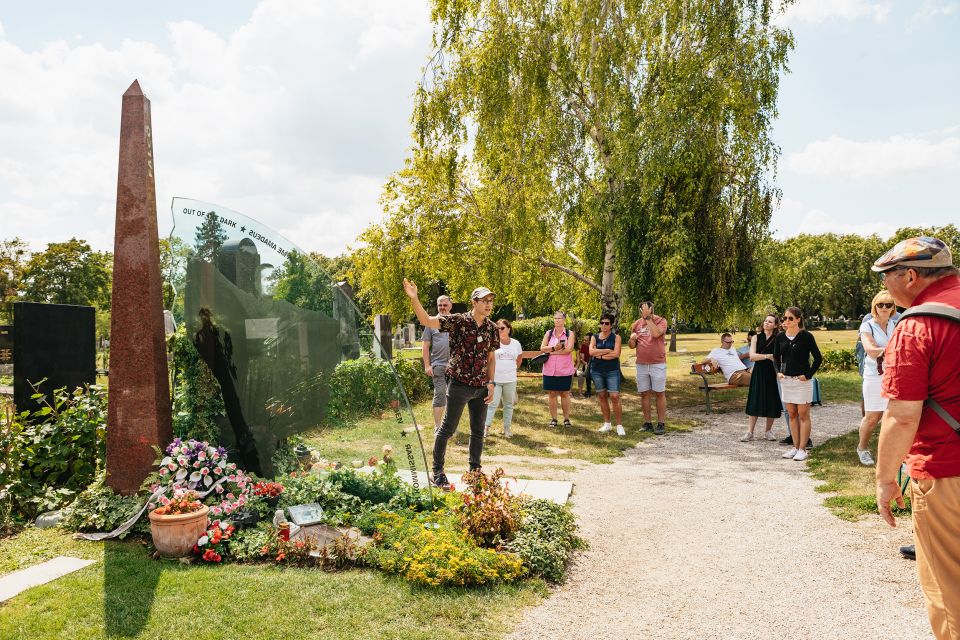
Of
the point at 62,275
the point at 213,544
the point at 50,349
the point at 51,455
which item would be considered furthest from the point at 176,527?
the point at 62,275

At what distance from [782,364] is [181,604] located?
7.23m

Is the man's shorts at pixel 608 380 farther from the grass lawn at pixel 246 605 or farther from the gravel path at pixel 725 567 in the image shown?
the grass lawn at pixel 246 605

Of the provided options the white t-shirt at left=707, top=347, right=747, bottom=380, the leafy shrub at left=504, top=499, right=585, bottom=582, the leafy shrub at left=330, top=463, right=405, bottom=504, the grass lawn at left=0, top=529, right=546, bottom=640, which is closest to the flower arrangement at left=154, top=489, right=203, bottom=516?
the grass lawn at left=0, top=529, right=546, bottom=640

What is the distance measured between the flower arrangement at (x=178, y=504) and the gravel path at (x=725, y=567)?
8.81ft

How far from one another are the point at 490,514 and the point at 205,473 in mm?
2414

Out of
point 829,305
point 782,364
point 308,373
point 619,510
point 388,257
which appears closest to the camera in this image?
point 308,373

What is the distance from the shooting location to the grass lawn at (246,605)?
3.40 m

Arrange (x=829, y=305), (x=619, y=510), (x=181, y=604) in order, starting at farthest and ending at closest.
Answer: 1. (x=829, y=305)
2. (x=619, y=510)
3. (x=181, y=604)

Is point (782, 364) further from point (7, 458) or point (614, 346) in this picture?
point (7, 458)

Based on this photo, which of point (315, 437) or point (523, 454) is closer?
point (315, 437)

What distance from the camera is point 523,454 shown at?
833cm

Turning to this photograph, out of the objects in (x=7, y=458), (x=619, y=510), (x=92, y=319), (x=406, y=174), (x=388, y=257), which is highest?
(x=406, y=174)

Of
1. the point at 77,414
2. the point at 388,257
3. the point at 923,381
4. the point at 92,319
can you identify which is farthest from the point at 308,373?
the point at 388,257

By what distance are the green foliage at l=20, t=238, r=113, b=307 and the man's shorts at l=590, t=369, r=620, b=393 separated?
3575 centimetres
